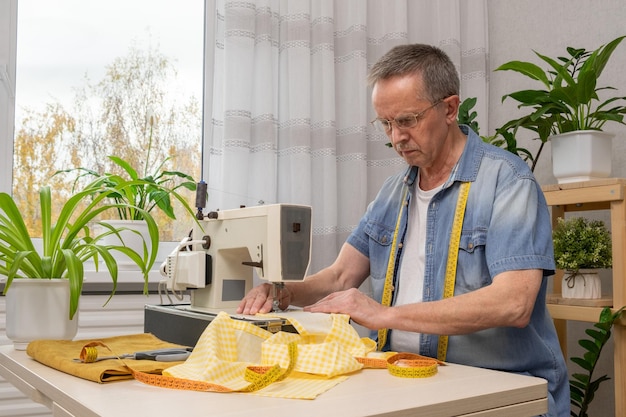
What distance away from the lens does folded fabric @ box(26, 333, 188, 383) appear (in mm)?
1185

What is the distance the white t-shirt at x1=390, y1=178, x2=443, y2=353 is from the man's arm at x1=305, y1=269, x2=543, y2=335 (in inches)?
10.4

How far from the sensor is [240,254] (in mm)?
1779

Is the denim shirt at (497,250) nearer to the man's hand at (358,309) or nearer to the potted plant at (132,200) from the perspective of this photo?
the man's hand at (358,309)

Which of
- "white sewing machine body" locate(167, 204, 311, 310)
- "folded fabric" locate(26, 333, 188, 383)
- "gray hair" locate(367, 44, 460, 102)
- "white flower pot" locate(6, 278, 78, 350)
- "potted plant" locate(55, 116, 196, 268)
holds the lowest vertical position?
"folded fabric" locate(26, 333, 188, 383)

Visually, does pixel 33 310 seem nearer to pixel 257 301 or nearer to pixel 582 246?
pixel 257 301

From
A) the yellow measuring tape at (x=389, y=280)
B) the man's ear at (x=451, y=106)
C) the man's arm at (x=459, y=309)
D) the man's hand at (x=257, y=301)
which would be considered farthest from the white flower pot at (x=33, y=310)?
the man's ear at (x=451, y=106)

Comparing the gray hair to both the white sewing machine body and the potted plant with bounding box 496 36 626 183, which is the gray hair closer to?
the white sewing machine body

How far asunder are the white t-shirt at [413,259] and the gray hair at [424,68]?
0.89 feet

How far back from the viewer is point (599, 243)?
2361 millimetres

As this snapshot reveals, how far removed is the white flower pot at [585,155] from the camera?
2391mm

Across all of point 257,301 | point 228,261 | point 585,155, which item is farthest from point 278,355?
point 585,155

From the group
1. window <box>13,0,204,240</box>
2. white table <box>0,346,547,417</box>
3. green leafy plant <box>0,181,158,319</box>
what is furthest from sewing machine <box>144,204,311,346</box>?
window <box>13,0,204,240</box>

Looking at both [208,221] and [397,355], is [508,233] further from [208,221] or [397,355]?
[208,221]

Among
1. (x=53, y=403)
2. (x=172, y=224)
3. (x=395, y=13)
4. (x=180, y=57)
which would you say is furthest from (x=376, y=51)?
(x=53, y=403)
